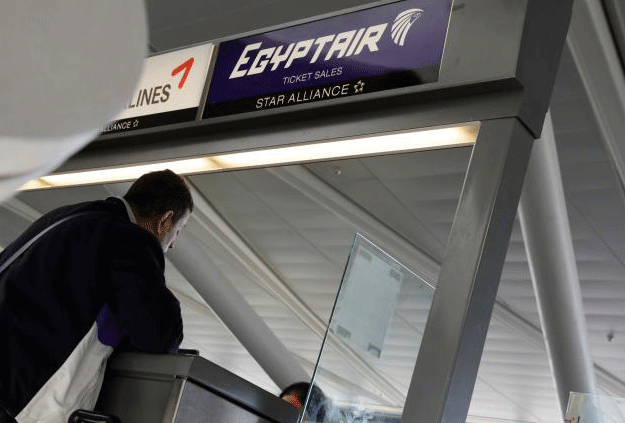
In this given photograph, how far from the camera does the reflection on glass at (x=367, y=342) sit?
8.82 ft

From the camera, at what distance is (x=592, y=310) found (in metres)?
13.7

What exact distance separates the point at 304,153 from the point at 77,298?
1278 mm

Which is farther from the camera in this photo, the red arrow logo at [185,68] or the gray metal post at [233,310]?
the gray metal post at [233,310]

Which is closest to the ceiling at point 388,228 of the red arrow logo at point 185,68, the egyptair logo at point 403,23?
the egyptair logo at point 403,23

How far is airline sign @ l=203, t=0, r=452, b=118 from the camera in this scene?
3.19 m

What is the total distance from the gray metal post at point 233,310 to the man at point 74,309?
8.07m

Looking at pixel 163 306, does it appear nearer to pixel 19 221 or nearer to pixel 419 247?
pixel 419 247

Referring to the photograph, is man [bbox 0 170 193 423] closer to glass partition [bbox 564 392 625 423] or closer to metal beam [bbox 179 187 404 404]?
glass partition [bbox 564 392 625 423]

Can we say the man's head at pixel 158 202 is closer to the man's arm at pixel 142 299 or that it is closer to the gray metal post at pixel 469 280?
the man's arm at pixel 142 299

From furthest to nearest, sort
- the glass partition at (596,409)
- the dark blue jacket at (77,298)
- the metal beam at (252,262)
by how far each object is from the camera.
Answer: the metal beam at (252,262) → the glass partition at (596,409) → the dark blue jacket at (77,298)

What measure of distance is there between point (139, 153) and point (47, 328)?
1.74m

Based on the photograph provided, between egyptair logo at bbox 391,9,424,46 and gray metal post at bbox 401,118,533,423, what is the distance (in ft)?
1.77

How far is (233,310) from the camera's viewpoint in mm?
11672

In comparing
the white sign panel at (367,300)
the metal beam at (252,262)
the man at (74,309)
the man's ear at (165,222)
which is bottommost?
the man at (74,309)
